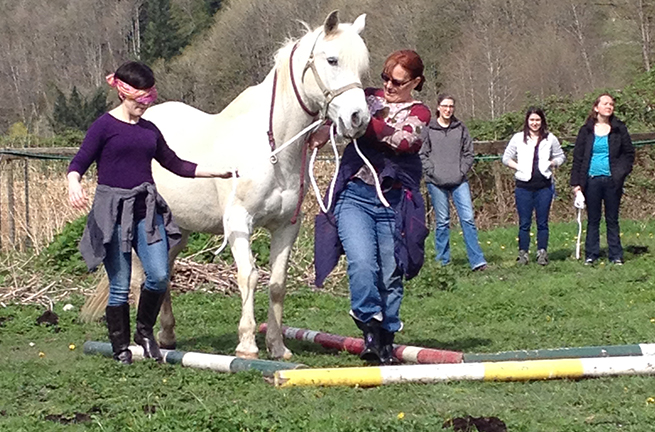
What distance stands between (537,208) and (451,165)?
1.21 metres

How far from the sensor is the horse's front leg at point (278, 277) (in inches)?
277

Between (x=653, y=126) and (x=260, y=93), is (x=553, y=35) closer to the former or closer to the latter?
(x=653, y=126)

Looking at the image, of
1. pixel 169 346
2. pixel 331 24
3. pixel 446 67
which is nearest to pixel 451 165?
pixel 169 346

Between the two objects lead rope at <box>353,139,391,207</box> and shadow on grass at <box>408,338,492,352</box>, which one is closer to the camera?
lead rope at <box>353,139,391,207</box>

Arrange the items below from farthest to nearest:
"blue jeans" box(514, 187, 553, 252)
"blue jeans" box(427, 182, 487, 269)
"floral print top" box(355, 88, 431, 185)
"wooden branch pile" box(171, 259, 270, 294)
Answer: "blue jeans" box(514, 187, 553, 252) → "blue jeans" box(427, 182, 487, 269) → "wooden branch pile" box(171, 259, 270, 294) → "floral print top" box(355, 88, 431, 185)

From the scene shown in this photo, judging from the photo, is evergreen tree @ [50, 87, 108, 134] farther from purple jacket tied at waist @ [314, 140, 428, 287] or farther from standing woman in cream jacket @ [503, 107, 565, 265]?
purple jacket tied at waist @ [314, 140, 428, 287]

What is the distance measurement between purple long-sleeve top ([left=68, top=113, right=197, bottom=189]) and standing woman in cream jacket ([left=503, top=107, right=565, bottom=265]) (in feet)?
22.0

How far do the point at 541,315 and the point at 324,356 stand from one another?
259 cm

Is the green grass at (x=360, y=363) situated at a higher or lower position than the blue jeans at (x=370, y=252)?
lower

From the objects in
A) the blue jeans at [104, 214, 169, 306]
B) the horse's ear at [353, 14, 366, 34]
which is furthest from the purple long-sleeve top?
the horse's ear at [353, 14, 366, 34]

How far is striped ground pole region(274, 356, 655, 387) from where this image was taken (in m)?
5.46

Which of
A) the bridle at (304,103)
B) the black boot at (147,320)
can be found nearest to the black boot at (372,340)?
the bridle at (304,103)

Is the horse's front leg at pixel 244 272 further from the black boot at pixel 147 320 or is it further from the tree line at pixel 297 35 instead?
the tree line at pixel 297 35

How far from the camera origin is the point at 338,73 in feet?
21.0
